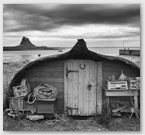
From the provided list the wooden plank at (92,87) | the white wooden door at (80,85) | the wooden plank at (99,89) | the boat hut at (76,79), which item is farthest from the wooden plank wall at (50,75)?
the wooden plank at (99,89)

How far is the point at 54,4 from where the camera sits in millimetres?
6539

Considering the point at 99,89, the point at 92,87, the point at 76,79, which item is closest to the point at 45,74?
the point at 76,79

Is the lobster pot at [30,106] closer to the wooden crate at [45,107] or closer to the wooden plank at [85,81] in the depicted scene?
the wooden crate at [45,107]

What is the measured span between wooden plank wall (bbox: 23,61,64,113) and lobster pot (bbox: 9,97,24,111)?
419 mm

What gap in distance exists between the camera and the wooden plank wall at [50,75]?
7.10 meters

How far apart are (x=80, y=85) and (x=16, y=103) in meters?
1.46

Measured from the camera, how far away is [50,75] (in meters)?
7.10

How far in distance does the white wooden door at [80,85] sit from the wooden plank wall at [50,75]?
4.5 inches

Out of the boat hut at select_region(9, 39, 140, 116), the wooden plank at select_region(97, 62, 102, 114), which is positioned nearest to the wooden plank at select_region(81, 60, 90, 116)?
the boat hut at select_region(9, 39, 140, 116)

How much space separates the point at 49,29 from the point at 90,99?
5.92 ft

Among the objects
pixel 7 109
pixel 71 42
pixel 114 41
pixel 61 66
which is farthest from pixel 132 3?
pixel 7 109

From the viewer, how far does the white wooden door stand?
7066 mm

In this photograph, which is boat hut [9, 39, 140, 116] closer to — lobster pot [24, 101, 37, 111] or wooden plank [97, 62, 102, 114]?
wooden plank [97, 62, 102, 114]

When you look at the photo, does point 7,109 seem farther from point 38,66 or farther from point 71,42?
point 71,42
